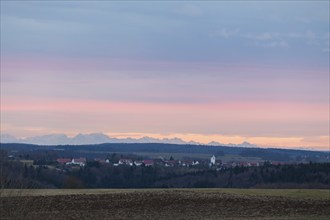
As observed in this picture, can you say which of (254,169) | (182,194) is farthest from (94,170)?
(182,194)

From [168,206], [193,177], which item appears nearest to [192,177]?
[193,177]

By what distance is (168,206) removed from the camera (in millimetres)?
40812

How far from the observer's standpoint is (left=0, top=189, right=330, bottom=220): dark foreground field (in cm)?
3334

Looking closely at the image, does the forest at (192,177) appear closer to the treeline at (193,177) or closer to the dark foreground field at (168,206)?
the treeline at (193,177)

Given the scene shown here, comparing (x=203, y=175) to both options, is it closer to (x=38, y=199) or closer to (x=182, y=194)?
(x=182, y=194)

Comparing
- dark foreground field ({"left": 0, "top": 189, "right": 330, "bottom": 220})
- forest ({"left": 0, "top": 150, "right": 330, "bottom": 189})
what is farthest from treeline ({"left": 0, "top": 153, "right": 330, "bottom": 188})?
dark foreground field ({"left": 0, "top": 189, "right": 330, "bottom": 220})

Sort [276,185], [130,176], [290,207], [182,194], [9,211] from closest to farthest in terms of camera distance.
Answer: [9,211], [290,207], [182,194], [276,185], [130,176]

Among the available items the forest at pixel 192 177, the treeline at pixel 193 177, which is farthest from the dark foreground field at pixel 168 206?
the treeline at pixel 193 177

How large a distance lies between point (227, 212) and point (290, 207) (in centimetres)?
493

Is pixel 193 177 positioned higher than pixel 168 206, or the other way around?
pixel 168 206

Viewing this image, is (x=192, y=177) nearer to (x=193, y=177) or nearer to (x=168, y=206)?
(x=193, y=177)

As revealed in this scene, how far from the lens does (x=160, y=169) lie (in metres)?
121

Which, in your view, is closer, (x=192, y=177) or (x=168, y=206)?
Answer: (x=168, y=206)

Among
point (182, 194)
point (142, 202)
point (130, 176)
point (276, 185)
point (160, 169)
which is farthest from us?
point (160, 169)
